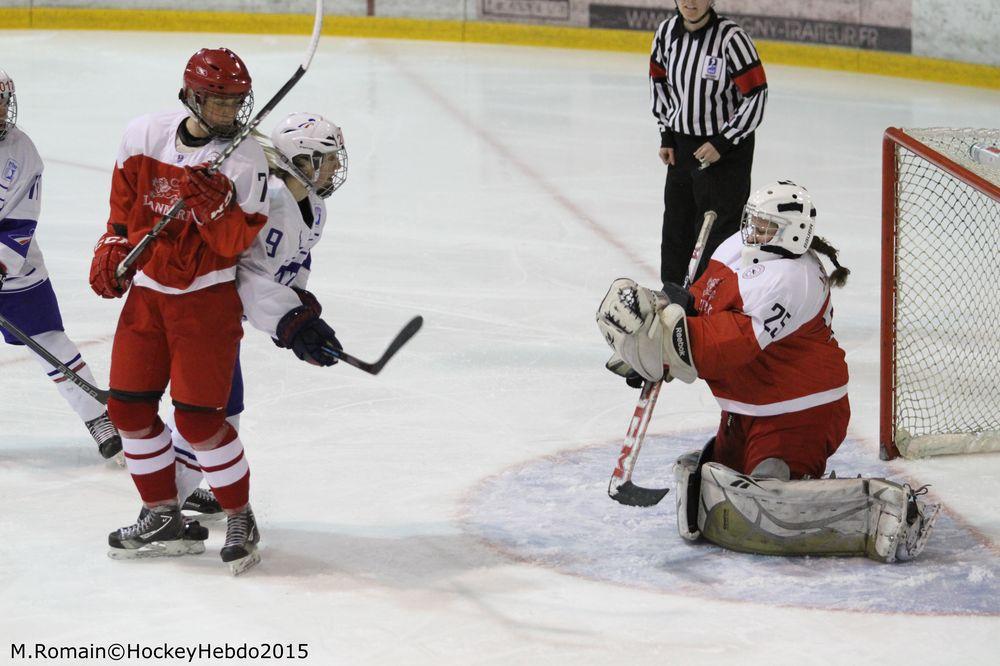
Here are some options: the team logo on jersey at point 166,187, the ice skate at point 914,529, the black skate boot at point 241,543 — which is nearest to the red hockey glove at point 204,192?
the team logo on jersey at point 166,187

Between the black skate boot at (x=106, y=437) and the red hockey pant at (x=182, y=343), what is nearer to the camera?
the red hockey pant at (x=182, y=343)

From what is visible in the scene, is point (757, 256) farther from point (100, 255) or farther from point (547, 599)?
point (100, 255)

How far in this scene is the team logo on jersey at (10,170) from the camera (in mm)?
3576

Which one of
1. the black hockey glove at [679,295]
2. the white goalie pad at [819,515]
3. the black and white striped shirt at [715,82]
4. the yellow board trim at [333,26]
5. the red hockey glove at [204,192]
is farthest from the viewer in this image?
the yellow board trim at [333,26]

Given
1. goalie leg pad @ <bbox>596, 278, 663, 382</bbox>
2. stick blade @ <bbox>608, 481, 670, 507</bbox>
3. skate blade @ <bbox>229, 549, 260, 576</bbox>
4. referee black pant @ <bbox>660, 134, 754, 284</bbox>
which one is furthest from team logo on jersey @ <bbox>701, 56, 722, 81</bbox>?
skate blade @ <bbox>229, 549, 260, 576</bbox>

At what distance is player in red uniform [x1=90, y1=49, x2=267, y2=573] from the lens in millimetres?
2900

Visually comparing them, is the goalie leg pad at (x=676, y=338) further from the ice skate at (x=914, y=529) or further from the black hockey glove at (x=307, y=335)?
the black hockey glove at (x=307, y=335)

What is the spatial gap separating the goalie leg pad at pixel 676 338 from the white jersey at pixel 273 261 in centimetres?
76

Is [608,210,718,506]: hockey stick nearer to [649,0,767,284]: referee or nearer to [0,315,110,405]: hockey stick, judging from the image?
[0,315,110,405]: hockey stick

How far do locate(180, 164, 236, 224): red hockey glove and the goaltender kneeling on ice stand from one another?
81 cm

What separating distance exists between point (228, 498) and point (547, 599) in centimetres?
71

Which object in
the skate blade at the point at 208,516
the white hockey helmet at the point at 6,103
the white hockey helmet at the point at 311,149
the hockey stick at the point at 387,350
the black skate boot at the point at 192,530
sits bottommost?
the skate blade at the point at 208,516

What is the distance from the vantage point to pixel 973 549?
127 inches

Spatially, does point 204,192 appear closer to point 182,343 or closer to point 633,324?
point 182,343
